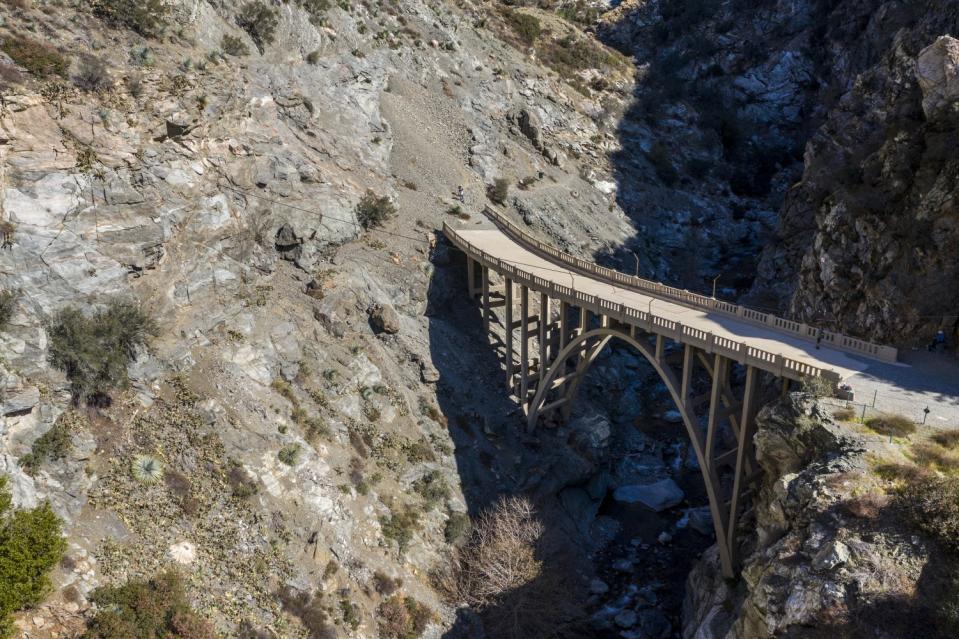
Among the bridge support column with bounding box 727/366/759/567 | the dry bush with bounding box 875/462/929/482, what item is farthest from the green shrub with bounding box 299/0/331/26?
the dry bush with bounding box 875/462/929/482

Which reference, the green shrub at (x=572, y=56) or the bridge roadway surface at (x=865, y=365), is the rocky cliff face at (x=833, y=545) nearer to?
the bridge roadway surface at (x=865, y=365)

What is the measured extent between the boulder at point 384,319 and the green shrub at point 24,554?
18.9m

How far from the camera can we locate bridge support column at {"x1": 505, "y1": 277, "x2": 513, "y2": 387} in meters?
40.4

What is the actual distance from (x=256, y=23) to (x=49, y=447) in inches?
1226

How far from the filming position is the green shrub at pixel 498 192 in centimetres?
A: 5347

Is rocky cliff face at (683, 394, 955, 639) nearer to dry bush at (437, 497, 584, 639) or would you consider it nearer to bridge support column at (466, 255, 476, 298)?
dry bush at (437, 497, 584, 639)

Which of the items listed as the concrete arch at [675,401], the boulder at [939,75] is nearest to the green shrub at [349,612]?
the concrete arch at [675,401]

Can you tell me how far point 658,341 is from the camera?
3152cm

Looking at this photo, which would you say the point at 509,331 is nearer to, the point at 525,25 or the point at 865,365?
the point at 865,365

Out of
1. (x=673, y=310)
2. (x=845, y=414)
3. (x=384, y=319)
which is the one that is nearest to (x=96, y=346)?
(x=384, y=319)

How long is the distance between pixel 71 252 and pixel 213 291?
631 centimetres

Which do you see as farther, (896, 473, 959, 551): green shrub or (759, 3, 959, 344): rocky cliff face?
(759, 3, 959, 344): rocky cliff face

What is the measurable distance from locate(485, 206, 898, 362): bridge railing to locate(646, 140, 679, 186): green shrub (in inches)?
874

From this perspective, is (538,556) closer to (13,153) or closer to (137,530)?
(137,530)
